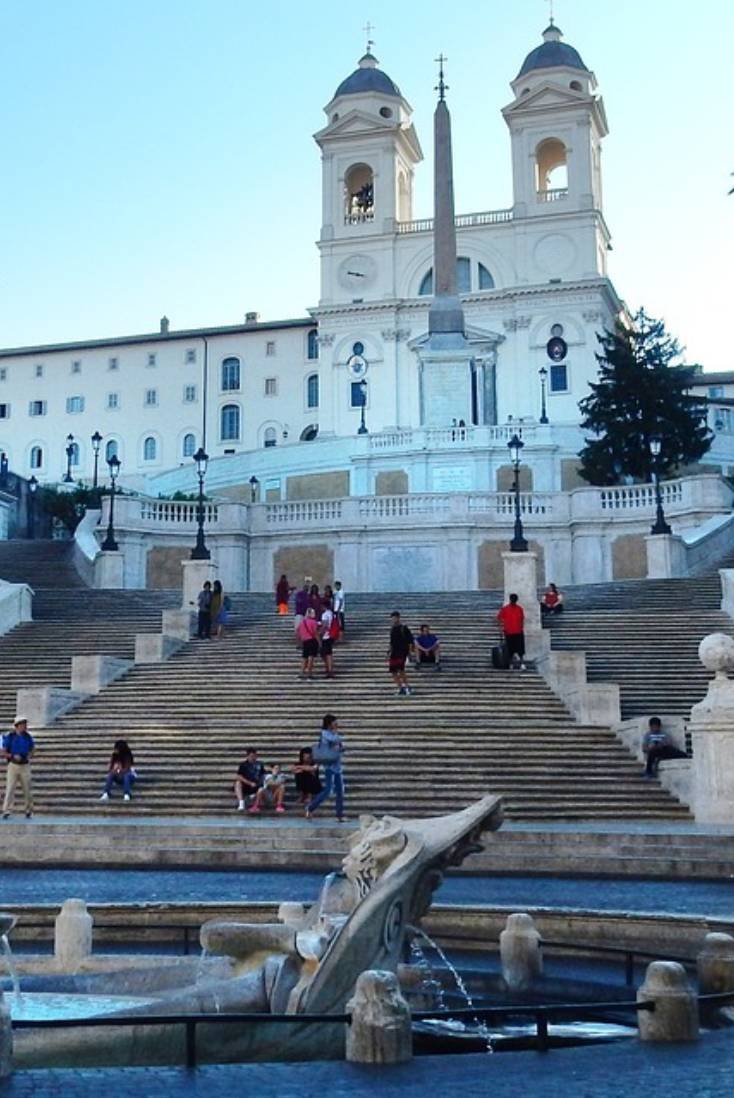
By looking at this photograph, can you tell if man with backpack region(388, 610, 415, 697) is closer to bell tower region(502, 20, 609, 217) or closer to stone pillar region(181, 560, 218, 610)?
stone pillar region(181, 560, 218, 610)

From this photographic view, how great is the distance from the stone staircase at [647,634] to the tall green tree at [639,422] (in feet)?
65.9

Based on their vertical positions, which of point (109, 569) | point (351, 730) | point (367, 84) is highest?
point (367, 84)

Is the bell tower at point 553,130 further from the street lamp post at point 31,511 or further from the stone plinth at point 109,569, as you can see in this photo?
the stone plinth at point 109,569

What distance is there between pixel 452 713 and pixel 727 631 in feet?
23.9

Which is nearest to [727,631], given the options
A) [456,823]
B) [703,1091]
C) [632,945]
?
[632,945]

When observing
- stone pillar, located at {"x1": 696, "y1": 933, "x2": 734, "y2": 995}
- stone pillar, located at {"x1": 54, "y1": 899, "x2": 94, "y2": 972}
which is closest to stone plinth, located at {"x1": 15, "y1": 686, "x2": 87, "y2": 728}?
stone pillar, located at {"x1": 54, "y1": 899, "x2": 94, "y2": 972}

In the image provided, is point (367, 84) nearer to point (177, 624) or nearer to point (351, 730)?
point (177, 624)

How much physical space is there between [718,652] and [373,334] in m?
68.4

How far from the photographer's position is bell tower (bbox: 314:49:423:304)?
86.6 metres

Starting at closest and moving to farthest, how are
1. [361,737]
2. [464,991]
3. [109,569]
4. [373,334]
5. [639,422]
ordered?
[464,991] → [361,737] → [109,569] → [639,422] → [373,334]

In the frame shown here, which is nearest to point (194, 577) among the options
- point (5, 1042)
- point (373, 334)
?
point (5, 1042)

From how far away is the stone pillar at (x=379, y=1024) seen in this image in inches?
255

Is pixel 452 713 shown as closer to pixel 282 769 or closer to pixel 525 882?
pixel 282 769

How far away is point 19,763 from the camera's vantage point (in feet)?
59.6
